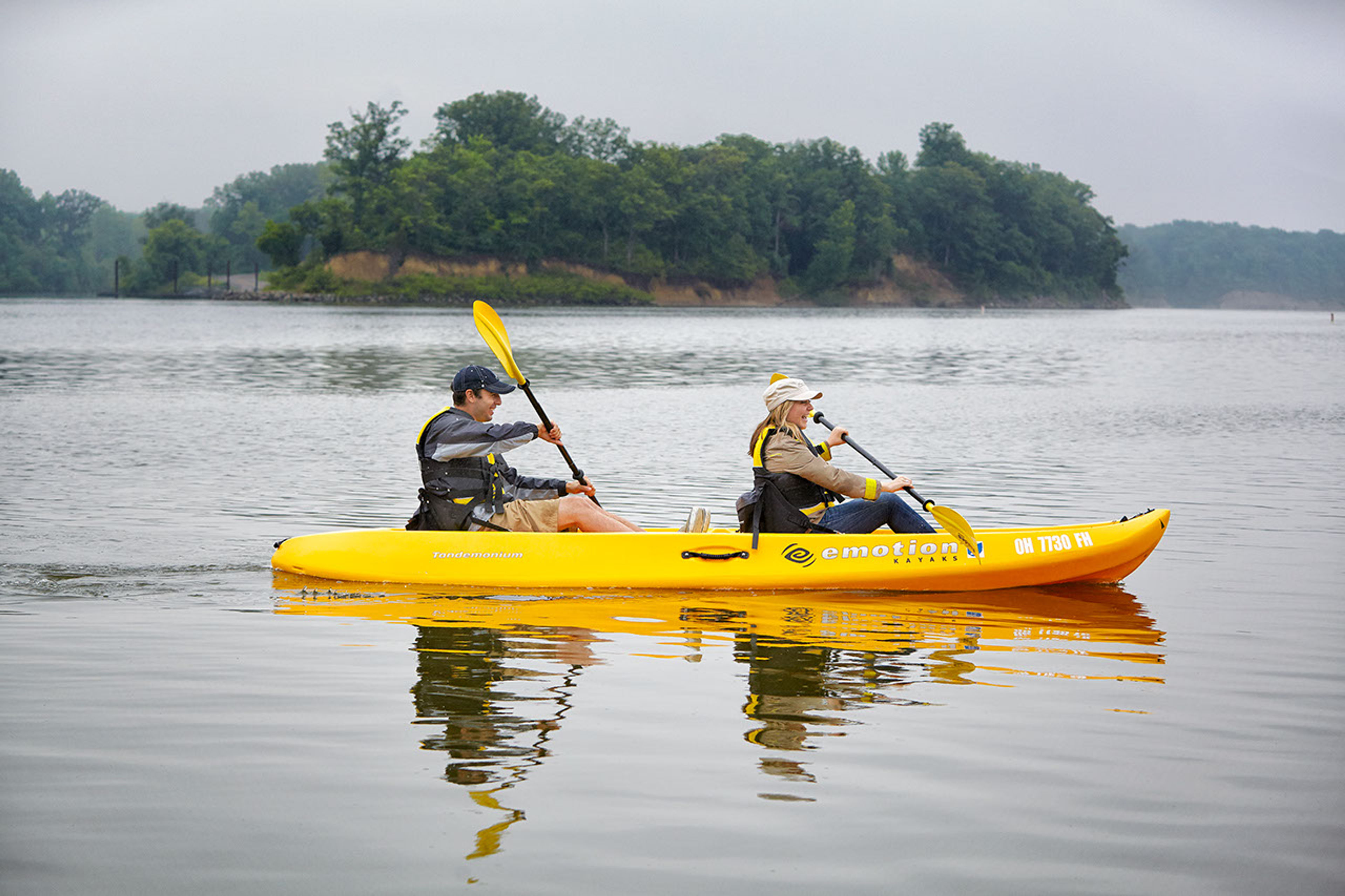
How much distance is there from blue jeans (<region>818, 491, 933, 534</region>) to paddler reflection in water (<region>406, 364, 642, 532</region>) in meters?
1.37

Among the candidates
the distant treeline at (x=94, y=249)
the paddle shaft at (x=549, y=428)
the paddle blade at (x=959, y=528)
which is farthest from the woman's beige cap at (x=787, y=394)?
the distant treeline at (x=94, y=249)

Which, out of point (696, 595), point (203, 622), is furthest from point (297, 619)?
point (696, 595)

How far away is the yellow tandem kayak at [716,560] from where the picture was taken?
361 inches

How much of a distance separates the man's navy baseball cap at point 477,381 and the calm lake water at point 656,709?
4.48ft

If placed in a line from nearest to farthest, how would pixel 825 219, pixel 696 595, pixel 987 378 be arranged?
pixel 696 595, pixel 987 378, pixel 825 219

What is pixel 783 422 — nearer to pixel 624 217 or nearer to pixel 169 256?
pixel 624 217

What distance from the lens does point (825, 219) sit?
14512cm

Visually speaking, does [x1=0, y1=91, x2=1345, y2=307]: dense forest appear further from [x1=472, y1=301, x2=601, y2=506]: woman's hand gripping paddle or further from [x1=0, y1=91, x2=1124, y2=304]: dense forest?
[x1=472, y1=301, x2=601, y2=506]: woman's hand gripping paddle

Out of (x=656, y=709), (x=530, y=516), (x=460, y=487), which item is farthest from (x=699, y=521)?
(x=656, y=709)

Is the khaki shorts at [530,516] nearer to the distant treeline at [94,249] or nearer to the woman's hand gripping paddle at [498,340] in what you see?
the woman's hand gripping paddle at [498,340]

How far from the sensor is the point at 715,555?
9180 mm

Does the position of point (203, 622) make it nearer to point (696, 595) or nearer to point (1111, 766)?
point (696, 595)

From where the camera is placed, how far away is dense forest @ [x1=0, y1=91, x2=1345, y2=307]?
122m

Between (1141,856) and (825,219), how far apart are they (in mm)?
143548
